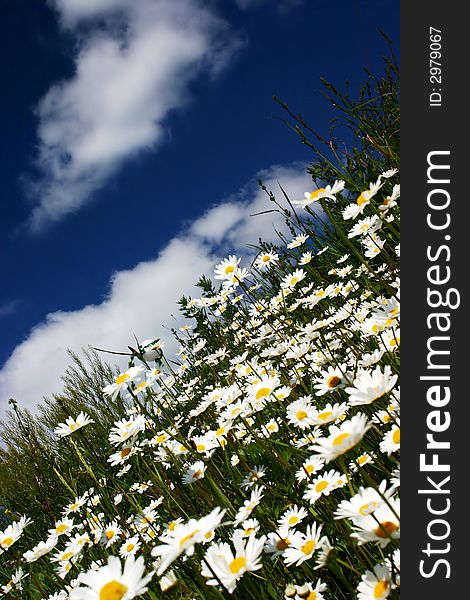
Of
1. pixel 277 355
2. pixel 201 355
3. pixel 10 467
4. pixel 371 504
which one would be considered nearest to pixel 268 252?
pixel 201 355

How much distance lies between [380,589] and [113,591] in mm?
613

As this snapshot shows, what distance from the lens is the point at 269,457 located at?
8.26 feet

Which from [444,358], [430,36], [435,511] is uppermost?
[430,36]

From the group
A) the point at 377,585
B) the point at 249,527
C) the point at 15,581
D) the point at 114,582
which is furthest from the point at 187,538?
the point at 15,581

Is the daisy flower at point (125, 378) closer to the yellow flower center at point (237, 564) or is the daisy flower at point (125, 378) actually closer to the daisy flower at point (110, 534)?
the daisy flower at point (110, 534)

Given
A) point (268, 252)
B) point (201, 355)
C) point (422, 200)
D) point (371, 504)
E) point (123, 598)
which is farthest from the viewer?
point (201, 355)

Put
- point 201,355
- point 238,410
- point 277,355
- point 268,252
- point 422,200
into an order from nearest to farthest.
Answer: point 422,200
point 238,410
point 277,355
point 268,252
point 201,355

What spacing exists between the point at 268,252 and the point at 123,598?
4.11 meters

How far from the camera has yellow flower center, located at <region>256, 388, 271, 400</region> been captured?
7.98 ft

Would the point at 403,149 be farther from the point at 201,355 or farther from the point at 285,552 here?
the point at 201,355

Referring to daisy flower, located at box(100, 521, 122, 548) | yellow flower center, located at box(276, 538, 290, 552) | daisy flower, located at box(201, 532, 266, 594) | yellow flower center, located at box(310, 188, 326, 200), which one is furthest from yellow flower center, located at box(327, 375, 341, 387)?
daisy flower, located at box(100, 521, 122, 548)

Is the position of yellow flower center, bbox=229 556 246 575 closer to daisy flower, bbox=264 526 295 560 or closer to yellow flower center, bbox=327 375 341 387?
daisy flower, bbox=264 526 295 560

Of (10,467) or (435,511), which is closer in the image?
(435,511)

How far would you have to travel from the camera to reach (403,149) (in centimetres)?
149
